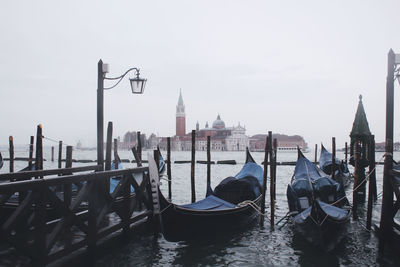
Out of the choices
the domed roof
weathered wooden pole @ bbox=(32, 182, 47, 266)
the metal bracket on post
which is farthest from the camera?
the domed roof

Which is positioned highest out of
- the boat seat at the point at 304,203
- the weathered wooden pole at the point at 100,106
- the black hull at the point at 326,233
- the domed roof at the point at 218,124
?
the domed roof at the point at 218,124

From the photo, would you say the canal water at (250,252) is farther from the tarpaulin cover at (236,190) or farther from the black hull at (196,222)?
the tarpaulin cover at (236,190)

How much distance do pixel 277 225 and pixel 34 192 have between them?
15.4ft

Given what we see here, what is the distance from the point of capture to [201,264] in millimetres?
4375

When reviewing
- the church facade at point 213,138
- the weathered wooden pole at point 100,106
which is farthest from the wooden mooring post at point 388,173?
the church facade at point 213,138

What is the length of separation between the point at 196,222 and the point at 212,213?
29cm

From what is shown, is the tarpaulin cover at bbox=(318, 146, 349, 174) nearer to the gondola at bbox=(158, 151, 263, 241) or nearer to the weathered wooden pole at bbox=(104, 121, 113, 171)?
the gondola at bbox=(158, 151, 263, 241)

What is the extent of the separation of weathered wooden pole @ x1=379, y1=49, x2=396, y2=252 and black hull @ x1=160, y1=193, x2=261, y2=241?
2079 millimetres

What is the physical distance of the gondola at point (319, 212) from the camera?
474 centimetres

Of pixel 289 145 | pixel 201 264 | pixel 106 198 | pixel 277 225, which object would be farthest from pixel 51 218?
pixel 289 145

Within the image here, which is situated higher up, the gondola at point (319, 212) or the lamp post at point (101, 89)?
the lamp post at point (101, 89)

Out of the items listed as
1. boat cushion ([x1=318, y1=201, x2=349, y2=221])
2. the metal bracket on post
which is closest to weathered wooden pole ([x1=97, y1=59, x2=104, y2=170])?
the metal bracket on post

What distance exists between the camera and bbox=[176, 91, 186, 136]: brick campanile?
93.8m

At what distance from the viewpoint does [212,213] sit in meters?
5.12
